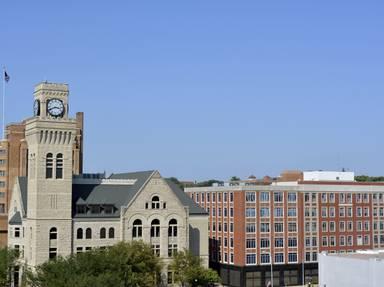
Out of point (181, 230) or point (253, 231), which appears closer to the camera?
point (181, 230)

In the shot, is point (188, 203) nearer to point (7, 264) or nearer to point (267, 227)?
point (267, 227)

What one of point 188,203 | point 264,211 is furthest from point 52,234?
point 264,211

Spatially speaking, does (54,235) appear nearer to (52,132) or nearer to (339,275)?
(52,132)

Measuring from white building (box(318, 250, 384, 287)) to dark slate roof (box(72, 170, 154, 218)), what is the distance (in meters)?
37.9

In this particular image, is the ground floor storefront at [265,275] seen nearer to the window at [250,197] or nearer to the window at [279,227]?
the window at [279,227]

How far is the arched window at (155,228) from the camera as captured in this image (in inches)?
4213

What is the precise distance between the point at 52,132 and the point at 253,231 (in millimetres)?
37779

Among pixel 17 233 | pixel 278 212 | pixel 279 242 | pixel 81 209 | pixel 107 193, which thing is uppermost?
pixel 107 193

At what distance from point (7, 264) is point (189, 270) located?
26.5 metres

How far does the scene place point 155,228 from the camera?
107 meters

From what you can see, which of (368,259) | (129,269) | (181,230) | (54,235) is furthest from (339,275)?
(54,235)

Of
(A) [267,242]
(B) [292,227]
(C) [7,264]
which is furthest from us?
(B) [292,227]

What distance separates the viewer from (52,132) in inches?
4080

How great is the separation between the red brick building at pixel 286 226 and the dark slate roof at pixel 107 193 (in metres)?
18.0
